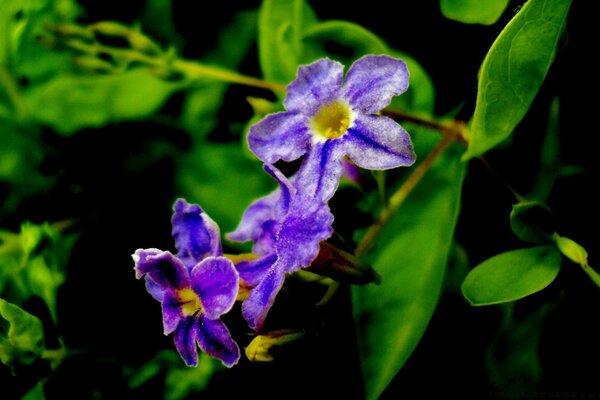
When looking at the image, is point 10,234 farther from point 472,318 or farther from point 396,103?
point 472,318

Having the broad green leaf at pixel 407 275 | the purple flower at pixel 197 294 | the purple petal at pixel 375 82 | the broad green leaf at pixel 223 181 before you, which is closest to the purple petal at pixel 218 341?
the purple flower at pixel 197 294

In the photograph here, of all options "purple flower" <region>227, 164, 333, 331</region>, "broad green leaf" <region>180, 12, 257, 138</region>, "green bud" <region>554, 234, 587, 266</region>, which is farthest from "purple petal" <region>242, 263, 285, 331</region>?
"broad green leaf" <region>180, 12, 257, 138</region>

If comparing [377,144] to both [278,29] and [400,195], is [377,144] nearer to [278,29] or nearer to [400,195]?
[400,195]

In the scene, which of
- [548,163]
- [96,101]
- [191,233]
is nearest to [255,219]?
[191,233]

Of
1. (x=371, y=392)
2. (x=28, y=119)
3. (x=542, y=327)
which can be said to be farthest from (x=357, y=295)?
(x=28, y=119)

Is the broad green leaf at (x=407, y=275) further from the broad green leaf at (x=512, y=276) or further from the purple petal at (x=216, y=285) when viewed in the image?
the purple petal at (x=216, y=285)
